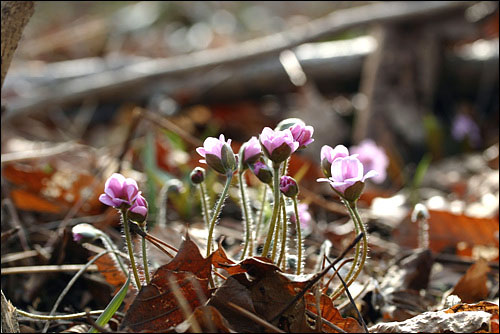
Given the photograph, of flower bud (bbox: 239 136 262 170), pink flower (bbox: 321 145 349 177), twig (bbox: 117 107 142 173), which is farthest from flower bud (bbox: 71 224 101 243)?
twig (bbox: 117 107 142 173)

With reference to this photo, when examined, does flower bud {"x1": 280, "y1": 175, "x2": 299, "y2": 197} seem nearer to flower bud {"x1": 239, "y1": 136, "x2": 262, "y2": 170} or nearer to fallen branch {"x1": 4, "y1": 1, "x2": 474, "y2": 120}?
flower bud {"x1": 239, "y1": 136, "x2": 262, "y2": 170}

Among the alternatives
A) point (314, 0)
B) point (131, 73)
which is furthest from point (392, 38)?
point (314, 0)

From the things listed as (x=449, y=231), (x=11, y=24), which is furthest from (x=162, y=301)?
(x=449, y=231)

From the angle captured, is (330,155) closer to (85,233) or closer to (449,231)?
(85,233)

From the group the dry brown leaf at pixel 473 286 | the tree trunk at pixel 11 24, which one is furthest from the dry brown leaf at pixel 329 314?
the tree trunk at pixel 11 24

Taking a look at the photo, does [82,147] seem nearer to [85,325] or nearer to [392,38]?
[85,325]
